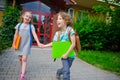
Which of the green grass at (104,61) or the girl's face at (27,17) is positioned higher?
the girl's face at (27,17)

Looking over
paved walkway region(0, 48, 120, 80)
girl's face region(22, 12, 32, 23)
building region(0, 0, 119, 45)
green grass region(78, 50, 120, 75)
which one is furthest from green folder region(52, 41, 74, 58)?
building region(0, 0, 119, 45)

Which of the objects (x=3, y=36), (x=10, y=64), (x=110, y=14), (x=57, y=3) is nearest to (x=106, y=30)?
(x=110, y=14)

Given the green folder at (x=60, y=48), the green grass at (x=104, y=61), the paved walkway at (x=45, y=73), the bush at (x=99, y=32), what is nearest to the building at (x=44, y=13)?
the bush at (x=99, y=32)

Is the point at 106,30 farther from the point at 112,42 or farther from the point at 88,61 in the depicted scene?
the point at 88,61

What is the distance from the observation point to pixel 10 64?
1148 centimetres

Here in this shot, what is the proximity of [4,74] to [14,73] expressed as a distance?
35 centimetres

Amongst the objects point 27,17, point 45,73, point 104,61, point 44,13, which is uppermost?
point 27,17

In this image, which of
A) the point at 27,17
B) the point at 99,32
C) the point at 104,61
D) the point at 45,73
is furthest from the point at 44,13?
the point at 27,17

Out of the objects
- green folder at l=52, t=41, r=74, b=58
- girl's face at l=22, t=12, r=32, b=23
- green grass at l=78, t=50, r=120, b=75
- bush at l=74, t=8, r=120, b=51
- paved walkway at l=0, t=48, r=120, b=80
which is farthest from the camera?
bush at l=74, t=8, r=120, b=51

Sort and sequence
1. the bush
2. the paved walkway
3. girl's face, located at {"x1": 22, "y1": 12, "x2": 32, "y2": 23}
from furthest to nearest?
the bush
the paved walkway
girl's face, located at {"x1": 22, "y1": 12, "x2": 32, "y2": 23}

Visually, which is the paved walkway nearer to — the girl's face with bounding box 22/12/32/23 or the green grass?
the green grass

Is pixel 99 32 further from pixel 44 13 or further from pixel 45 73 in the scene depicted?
pixel 45 73

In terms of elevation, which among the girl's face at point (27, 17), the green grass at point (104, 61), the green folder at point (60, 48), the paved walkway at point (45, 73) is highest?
the girl's face at point (27, 17)

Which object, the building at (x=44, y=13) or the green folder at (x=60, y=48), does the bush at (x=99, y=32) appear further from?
the green folder at (x=60, y=48)
